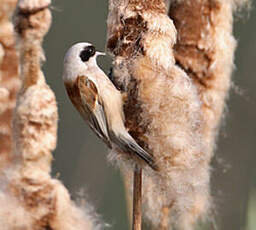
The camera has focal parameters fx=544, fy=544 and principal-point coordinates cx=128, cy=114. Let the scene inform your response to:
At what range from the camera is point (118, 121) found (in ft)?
3.84

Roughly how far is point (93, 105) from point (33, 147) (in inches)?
11.7

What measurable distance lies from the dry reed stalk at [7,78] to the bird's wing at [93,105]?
39 cm

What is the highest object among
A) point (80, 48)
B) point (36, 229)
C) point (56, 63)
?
point (80, 48)

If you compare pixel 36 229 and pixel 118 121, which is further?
pixel 36 229

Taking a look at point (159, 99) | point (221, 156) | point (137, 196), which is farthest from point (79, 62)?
point (221, 156)

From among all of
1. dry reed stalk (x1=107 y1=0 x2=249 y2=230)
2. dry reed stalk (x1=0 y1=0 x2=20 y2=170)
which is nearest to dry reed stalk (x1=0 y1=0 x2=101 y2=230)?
dry reed stalk (x1=0 y1=0 x2=20 y2=170)

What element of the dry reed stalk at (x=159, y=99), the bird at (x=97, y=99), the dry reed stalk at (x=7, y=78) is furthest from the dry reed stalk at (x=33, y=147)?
the dry reed stalk at (x=159, y=99)

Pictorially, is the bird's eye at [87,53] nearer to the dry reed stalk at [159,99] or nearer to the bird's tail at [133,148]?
the dry reed stalk at [159,99]

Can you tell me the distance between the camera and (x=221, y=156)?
85.6 inches

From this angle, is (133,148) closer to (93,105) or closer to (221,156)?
(93,105)

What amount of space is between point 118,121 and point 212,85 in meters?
0.58

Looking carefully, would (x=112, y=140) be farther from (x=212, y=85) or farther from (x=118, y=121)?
(x=212, y=85)

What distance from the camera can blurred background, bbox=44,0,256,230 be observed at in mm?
1812

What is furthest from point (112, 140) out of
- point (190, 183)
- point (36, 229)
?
point (36, 229)
